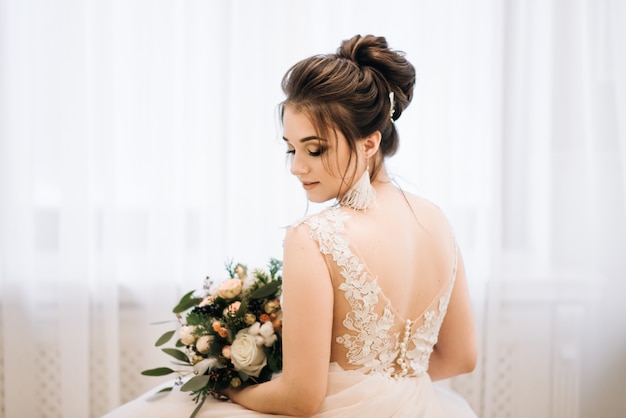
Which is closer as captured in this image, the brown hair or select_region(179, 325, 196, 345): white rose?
the brown hair

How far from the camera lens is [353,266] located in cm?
140

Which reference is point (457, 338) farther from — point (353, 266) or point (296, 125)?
point (296, 125)

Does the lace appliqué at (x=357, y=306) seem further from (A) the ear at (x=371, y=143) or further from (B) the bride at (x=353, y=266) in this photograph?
(A) the ear at (x=371, y=143)

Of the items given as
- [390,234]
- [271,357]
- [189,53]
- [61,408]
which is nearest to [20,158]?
[189,53]

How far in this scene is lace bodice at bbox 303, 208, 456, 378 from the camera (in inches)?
55.0

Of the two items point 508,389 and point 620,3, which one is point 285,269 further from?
point 620,3

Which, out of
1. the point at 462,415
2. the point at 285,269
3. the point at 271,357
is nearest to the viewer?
the point at 285,269

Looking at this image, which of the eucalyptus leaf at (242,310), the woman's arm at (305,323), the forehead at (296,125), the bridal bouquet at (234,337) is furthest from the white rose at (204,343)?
the forehead at (296,125)

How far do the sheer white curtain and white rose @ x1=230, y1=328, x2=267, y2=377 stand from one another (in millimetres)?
1041

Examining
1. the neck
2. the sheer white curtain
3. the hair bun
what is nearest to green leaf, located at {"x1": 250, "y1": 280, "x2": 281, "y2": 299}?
the neck

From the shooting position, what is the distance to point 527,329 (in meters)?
2.66

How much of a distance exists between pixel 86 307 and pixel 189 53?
1.22 m

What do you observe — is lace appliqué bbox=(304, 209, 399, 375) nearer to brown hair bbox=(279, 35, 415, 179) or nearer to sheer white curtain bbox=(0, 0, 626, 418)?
brown hair bbox=(279, 35, 415, 179)

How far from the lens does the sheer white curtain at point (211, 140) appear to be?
254 centimetres
